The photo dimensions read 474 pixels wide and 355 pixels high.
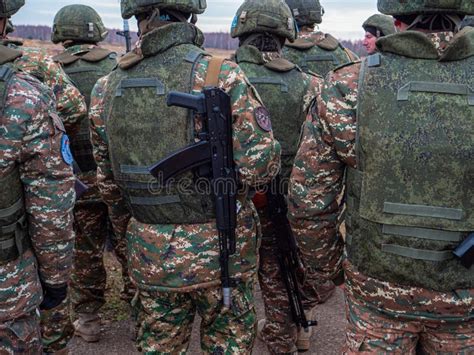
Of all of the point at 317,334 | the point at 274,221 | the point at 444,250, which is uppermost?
the point at 444,250

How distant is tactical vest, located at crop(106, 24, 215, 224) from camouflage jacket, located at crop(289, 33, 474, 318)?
20.4 inches

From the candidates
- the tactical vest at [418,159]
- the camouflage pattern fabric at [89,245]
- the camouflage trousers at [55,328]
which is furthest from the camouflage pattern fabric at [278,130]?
the tactical vest at [418,159]

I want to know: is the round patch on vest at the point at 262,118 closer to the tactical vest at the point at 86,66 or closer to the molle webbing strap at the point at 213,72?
the molle webbing strap at the point at 213,72

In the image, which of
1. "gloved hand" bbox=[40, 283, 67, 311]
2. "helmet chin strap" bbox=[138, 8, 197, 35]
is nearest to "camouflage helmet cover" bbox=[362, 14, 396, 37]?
"helmet chin strap" bbox=[138, 8, 197, 35]

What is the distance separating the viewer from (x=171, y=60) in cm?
283

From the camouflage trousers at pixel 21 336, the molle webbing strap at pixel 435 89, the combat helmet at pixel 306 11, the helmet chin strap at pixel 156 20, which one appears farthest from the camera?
the combat helmet at pixel 306 11

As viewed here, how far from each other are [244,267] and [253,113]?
86cm

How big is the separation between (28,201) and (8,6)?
0.97 metres

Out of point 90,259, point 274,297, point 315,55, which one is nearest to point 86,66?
point 90,259

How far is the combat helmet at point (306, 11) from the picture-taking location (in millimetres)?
5609

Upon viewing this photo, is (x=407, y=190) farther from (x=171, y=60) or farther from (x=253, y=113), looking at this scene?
(x=171, y=60)

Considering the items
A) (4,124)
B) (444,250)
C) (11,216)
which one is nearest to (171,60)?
(4,124)

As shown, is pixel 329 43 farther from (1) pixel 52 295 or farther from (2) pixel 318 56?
(1) pixel 52 295

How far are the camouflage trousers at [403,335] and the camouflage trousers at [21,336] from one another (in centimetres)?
156
